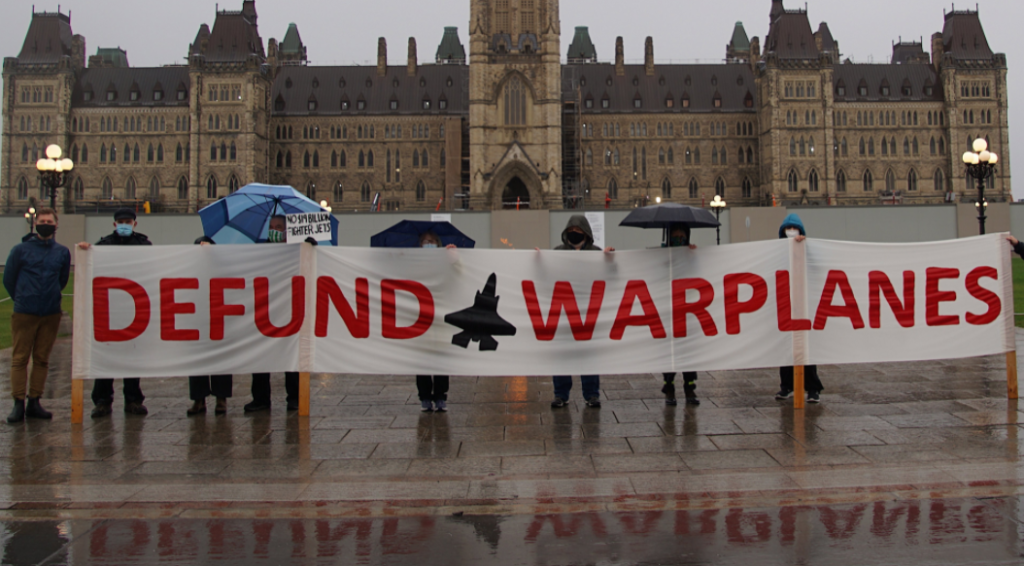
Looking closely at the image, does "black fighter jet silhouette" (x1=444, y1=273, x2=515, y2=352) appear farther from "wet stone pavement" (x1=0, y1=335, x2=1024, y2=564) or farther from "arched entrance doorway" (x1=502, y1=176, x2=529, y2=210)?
"arched entrance doorway" (x1=502, y1=176, x2=529, y2=210)

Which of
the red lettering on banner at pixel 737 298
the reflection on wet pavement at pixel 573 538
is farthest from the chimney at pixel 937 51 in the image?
the reflection on wet pavement at pixel 573 538

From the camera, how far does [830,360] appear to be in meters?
8.75

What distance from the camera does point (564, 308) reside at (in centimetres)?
860

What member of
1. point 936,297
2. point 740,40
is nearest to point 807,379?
point 936,297

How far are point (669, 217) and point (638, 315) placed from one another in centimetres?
107

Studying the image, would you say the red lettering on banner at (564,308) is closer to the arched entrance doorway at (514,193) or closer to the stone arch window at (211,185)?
the arched entrance doorway at (514,193)

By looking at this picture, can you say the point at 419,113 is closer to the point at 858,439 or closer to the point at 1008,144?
the point at 1008,144

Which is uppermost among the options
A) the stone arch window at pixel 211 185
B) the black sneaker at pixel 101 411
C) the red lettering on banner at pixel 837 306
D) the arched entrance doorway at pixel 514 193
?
the stone arch window at pixel 211 185

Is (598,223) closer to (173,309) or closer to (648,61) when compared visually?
(173,309)

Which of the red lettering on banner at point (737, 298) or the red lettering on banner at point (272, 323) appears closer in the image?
the red lettering on banner at point (272, 323)

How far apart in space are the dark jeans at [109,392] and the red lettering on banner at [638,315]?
507 cm

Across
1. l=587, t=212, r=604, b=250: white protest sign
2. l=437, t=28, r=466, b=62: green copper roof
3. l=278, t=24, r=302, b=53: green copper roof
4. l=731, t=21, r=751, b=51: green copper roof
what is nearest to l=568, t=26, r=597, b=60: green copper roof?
l=437, t=28, r=466, b=62: green copper roof

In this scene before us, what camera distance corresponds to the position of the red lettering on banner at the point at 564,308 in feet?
28.1

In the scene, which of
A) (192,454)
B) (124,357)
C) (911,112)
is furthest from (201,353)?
(911,112)
